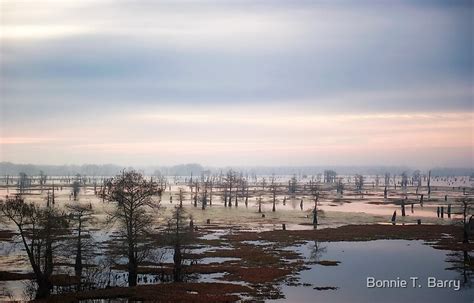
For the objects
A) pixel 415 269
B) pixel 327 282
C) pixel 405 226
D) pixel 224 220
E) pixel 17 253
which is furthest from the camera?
pixel 224 220

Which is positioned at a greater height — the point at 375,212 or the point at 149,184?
the point at 149,184

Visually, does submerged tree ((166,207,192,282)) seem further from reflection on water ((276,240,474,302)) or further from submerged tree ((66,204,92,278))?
reflection on water ((276,240,474,302))

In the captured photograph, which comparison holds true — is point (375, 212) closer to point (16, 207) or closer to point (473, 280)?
point (473, 280)

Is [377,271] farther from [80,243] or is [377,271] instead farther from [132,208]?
[80,243]

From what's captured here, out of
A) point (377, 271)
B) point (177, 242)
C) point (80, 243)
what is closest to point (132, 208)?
point (177, 242)

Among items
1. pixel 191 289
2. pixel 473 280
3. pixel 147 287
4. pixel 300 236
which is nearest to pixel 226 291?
pixel 191 289

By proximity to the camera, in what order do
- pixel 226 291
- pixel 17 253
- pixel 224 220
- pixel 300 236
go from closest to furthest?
1. pixel 226 291
2. pixel 17 253
3. pixel 300 236
4. pixel 224 220

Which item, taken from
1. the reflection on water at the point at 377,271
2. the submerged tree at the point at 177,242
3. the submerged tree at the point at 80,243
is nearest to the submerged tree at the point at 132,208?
the submerged tree at the point at 177,242

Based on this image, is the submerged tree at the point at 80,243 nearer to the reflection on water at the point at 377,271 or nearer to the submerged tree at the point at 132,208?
the submerged tree at the point at 132,208

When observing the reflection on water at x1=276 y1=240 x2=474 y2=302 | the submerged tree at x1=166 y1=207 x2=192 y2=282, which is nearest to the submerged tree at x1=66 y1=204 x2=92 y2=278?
the submerged tree at x1=166 y1=207 x2=192 y2=282
